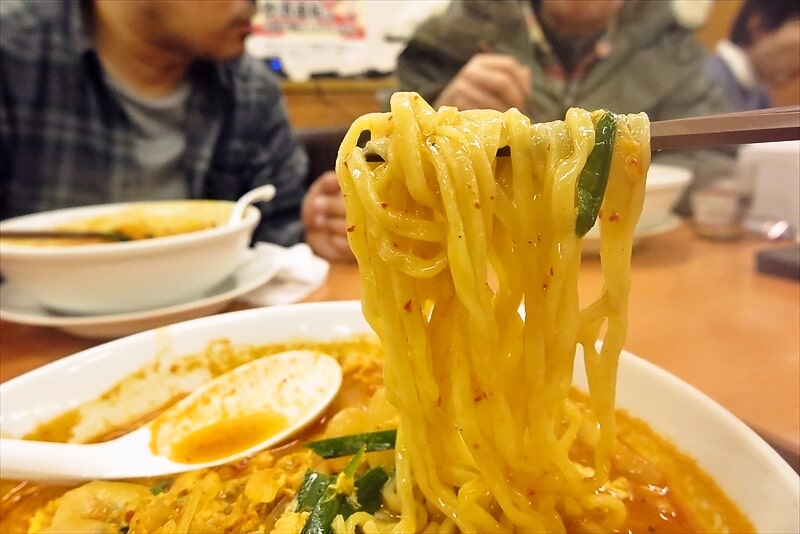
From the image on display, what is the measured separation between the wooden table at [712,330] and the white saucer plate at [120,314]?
0.06 meters

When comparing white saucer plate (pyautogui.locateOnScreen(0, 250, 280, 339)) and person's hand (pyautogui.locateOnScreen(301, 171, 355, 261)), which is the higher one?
white saucer plate (pyautogui.locateOnScreen(0, 250, 280, 339))

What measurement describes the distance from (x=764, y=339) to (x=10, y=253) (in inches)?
66.7

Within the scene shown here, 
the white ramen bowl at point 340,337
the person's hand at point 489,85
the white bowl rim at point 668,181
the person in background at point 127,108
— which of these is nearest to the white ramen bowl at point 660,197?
the white bowl rim at point 668,181

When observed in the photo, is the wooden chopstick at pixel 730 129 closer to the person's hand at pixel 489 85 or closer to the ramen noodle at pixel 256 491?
the ramen noodle at pixel 256 491

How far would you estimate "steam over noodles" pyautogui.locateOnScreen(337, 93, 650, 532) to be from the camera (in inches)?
26.0

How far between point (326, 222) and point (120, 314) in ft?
2.95

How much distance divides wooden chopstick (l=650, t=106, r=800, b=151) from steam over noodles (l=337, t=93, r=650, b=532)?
0.10 feet

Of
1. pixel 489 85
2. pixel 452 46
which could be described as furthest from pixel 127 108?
pixel 452 46

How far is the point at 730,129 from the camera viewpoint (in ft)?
1.93

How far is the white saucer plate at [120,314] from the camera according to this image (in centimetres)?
126

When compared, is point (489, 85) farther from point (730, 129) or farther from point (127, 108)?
point (730, 129)

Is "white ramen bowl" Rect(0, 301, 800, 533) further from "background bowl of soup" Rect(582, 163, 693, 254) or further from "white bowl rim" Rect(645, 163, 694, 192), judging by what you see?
"white bowl rim" Rect(645, 163, 694, 192)

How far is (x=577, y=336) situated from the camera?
74 cm

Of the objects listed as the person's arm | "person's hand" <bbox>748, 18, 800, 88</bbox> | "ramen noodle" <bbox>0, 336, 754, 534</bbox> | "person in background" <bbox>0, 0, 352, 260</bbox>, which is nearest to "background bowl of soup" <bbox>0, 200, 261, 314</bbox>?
"ramen noodle" <bbox>0, 336, 754, 534</bbox>
